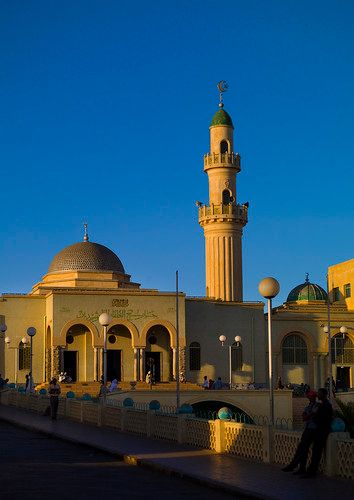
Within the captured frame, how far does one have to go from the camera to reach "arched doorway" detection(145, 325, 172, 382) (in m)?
50.2

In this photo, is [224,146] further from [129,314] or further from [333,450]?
[333,450]

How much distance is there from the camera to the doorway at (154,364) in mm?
50000

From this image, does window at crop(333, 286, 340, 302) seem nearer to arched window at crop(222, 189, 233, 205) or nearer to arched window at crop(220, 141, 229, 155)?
arched window at crop(222, 189, 233, 205)

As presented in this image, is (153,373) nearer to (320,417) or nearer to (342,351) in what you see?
(342,351)

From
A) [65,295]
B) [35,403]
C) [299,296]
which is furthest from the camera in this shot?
[299,296]

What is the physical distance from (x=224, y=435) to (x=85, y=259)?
3884cm

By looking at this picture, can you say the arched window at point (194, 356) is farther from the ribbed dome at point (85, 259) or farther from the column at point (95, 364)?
the ribbed dome at point (85, 259)

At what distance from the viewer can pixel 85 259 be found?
179 feet

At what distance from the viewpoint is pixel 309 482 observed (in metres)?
12.4

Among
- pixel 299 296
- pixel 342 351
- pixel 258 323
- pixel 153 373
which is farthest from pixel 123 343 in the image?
pixel 299 296

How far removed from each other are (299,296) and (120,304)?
19.0 meters

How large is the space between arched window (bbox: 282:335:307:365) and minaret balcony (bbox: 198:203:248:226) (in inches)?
293

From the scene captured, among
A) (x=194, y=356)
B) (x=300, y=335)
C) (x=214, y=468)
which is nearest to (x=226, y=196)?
(x=300, y=335)

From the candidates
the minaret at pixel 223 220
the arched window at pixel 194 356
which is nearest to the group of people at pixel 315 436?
the arched window at pixel 194 356
